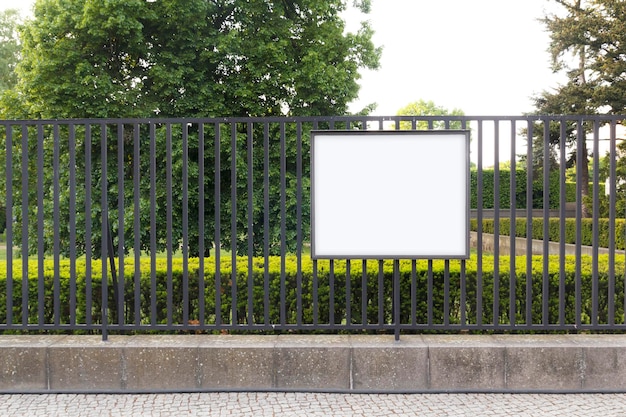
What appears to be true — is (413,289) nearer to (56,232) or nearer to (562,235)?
(562,235)

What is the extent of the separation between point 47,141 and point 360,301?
11.9 m

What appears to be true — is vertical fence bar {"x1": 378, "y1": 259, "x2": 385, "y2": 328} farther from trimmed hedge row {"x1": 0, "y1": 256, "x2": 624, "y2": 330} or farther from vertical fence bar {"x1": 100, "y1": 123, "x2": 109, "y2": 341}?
vertical fence bar {"x1": 100, "y1": 123, "x2": 109, "y2": 341}

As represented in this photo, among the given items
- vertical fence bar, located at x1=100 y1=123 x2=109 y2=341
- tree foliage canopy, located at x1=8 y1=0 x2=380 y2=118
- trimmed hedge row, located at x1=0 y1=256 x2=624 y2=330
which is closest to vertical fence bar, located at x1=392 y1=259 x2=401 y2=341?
trimmed hedge row, located at x1=0 y1=256 x2=624 y2=330

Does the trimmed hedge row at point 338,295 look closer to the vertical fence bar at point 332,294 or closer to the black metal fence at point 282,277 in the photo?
the black metal fence at point 282,277

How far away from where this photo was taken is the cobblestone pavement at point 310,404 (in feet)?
14.9

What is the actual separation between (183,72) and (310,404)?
Result: 43.7 ft

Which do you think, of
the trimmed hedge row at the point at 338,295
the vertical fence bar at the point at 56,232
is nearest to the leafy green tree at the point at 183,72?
the trimmed hedge row at the point at 338,295

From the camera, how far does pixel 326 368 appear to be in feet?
16.5

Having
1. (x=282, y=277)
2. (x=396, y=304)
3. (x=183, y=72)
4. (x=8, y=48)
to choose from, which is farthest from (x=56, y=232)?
(x=8, y=48)

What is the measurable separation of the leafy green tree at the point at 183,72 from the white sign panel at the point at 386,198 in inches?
378

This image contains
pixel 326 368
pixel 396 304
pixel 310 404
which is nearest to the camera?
pixel 310 404

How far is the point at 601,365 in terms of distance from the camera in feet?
16.6

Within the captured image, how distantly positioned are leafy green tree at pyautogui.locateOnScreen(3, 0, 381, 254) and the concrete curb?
9687 mm

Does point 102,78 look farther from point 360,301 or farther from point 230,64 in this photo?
point 360,301
